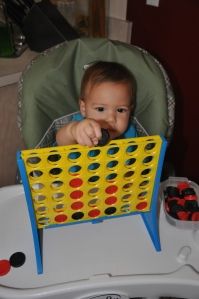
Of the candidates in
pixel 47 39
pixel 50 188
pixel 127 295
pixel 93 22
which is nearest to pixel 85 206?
pixel 50 188

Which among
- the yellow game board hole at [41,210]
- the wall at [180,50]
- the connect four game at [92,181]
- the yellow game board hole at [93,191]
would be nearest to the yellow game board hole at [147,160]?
the connect four game at [92,181]

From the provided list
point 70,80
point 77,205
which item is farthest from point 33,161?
point 70,80

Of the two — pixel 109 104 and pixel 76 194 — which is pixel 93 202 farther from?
pixel 109 104

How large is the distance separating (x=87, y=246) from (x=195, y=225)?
0.25 m

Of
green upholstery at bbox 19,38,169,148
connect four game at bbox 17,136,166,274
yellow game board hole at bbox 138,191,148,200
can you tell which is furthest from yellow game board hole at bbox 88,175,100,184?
green upholstery at bbox 19,38,169,148

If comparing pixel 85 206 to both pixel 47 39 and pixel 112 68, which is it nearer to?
pixel 112 68

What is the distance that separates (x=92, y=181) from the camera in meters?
0.61

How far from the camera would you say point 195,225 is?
0.71 metres

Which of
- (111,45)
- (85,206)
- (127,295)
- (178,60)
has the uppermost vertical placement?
(111,45)

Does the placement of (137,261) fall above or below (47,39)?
below

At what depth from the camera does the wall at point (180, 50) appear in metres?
1.10

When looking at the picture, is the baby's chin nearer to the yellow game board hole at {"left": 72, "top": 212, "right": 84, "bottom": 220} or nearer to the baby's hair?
the baby's hair

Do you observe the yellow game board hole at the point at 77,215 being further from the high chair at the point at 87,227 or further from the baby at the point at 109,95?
the baby at the point at 109,95

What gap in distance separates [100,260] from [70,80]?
0.45 metres
